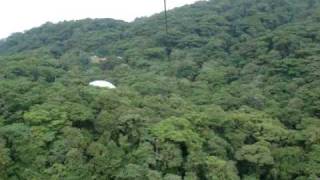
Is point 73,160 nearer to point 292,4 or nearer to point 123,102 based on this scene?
point 123,102

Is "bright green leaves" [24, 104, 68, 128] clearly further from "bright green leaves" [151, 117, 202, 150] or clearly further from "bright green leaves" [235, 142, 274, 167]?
"bright green leaves" [235, 142, 274, 167]

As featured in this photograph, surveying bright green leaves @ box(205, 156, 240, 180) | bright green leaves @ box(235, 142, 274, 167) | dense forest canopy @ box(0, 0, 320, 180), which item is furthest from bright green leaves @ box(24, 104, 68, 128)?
bright green leaves @ box(235, 142, 274, 167)

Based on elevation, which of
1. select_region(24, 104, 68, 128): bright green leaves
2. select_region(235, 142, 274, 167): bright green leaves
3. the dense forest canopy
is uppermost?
select_region(24, 104, 68, 128): bright green leaves

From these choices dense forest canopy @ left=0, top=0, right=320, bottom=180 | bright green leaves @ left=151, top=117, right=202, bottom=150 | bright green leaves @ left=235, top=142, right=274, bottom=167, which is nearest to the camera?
dense forest canopy @ left=0, top=0, right=320, bottom=180

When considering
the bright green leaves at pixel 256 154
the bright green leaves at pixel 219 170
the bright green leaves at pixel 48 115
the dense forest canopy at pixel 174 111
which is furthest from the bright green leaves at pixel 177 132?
the bright green leaves at pixel 48 115

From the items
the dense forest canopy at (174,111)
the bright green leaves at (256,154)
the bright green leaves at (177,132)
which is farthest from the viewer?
the bright green leaves at (256,154)

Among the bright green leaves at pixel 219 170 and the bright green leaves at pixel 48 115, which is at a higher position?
the bright green leaves at pixel 48 115

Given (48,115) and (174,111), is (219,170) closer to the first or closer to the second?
(174,111)

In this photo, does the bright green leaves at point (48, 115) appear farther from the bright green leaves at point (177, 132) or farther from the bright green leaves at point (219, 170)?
the bright green leaves at point (219, 170)

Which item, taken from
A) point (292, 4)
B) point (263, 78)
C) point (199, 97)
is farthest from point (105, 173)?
point (292, 4)
